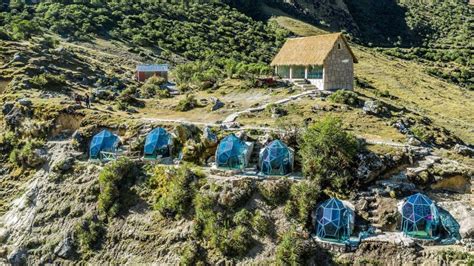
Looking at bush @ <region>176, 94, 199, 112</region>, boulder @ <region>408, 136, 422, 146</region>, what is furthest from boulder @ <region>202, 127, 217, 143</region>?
boulder @ <region>408, 136, 422, 146</region>

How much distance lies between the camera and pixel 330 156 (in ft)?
102

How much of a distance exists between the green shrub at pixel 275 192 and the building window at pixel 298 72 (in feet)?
81.9

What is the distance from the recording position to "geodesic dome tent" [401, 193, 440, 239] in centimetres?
2681

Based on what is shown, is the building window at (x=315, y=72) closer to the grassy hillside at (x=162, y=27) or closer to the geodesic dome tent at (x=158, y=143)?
the geodesic dome tent at (x=158, y=143)

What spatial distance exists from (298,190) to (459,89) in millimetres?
81118

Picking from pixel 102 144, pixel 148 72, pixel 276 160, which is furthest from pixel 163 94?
pixel 276 160

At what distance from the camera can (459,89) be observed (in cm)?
9619

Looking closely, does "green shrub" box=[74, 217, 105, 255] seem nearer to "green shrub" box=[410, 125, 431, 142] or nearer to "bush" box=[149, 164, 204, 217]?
"bush" box=[149, 164, 204, 217]

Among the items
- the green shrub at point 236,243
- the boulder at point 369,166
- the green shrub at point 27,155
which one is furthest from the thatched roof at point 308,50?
the green shrub at point 27,155

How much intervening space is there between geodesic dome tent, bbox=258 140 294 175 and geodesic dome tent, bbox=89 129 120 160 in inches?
517

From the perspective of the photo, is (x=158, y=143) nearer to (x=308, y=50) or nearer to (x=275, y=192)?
(x=275, y=192)

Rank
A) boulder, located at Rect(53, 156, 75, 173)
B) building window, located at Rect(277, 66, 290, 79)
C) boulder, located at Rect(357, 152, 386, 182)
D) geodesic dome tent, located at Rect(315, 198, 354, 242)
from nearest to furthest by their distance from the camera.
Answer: geodesic dome tent, located at Rect(315, 198, 354, 242) < boulder, located at Rect(357, 152, 386, 182) < boulder, located at Rect(53, 156, 75, 173) < building window, located at Rect(277, 66, 290, 79)

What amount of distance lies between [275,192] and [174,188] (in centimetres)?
743

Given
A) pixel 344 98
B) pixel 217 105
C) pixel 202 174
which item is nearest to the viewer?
pixel 202 174
